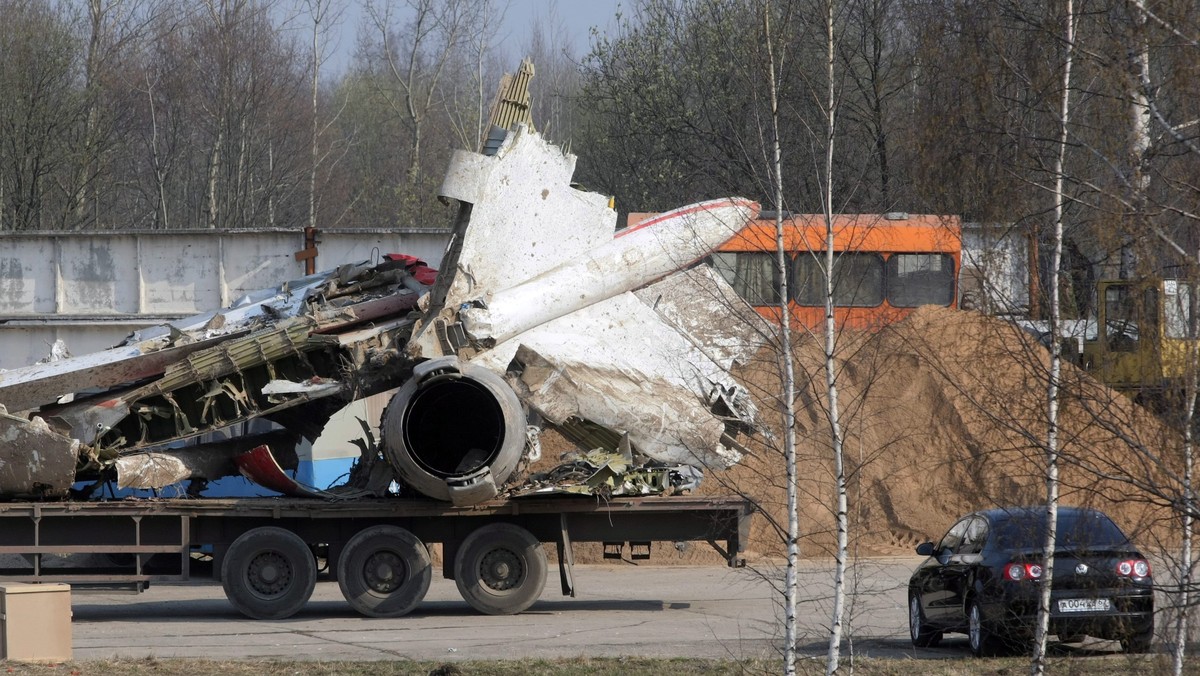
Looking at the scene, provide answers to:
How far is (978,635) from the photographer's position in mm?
12273

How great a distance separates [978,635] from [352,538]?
24.7 feet

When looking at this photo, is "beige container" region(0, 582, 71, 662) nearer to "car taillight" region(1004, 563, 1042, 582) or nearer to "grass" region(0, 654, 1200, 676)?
"grass" region(0, 654, 1200, 676)

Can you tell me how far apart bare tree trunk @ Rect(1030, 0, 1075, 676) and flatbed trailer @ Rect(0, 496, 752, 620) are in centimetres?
716

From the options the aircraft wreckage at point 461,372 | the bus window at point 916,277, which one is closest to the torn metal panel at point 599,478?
the aircraft wreckage at point 461,372

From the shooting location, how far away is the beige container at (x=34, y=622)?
11.8 metres

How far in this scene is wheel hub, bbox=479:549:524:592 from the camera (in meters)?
16.0

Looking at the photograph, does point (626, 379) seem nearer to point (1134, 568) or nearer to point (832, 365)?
point (832, 365)

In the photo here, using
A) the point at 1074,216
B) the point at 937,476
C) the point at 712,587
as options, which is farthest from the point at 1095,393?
the point at 937,476

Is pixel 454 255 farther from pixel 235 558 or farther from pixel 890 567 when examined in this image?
pixel 890 567

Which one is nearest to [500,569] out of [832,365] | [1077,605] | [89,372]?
[89,372]

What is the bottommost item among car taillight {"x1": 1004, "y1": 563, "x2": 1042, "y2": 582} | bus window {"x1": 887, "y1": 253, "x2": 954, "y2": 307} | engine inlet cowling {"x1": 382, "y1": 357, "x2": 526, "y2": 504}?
car taillight {"x1": 1004, "y1": 563, "x2": 1042, "y2": 582}

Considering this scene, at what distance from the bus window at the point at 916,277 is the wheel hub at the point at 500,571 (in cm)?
1169

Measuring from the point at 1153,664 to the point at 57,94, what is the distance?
3726cm

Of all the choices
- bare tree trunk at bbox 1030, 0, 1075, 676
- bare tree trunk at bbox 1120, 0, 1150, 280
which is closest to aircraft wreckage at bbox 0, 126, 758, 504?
bare tree trunk at bbox 1030, 0, 1075, 676
